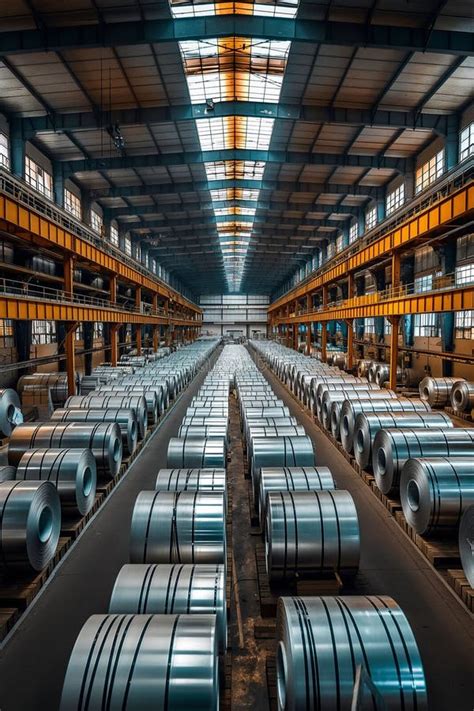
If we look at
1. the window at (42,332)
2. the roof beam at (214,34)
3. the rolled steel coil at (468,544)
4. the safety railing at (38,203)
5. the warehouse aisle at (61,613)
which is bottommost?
the warehouse aisle at (61,613)

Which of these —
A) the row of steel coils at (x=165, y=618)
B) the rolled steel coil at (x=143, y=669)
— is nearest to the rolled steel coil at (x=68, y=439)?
the row of steel coils at (x=165, y=618)

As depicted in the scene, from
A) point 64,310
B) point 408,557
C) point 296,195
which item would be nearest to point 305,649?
point 408,557

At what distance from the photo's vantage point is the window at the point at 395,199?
2503cm

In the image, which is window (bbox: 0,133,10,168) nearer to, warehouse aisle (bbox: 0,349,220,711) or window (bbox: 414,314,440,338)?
warehouse aisle (bbox: 0,349,220,711)

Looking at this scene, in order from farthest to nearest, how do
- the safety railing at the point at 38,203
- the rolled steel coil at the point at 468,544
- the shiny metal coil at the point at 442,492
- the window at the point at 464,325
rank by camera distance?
the window at the point at 464,325 < the safety railing at the point at 38,203 < the shiny metal coil at the point at 442,492 < the rolled steel coil at the point at 468,544

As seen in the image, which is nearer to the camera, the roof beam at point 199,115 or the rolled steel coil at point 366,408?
the rolled steel coil at point 366,408

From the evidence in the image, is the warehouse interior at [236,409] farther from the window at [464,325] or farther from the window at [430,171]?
the window at [430,171]

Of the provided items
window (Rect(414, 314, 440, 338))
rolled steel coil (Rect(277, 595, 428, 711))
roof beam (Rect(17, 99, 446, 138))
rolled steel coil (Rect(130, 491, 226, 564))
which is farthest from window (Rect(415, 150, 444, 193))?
rolled steel coil (Rect(277, 595, 428, 711))

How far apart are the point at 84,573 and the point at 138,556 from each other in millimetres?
1301

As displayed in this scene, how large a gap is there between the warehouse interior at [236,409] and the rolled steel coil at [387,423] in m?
0.07

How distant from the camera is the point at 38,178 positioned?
20828 mm

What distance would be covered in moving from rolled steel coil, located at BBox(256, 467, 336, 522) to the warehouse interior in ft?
0.16

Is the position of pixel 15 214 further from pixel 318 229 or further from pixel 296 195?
pixel 318 229

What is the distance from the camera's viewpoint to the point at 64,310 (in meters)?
13.2
